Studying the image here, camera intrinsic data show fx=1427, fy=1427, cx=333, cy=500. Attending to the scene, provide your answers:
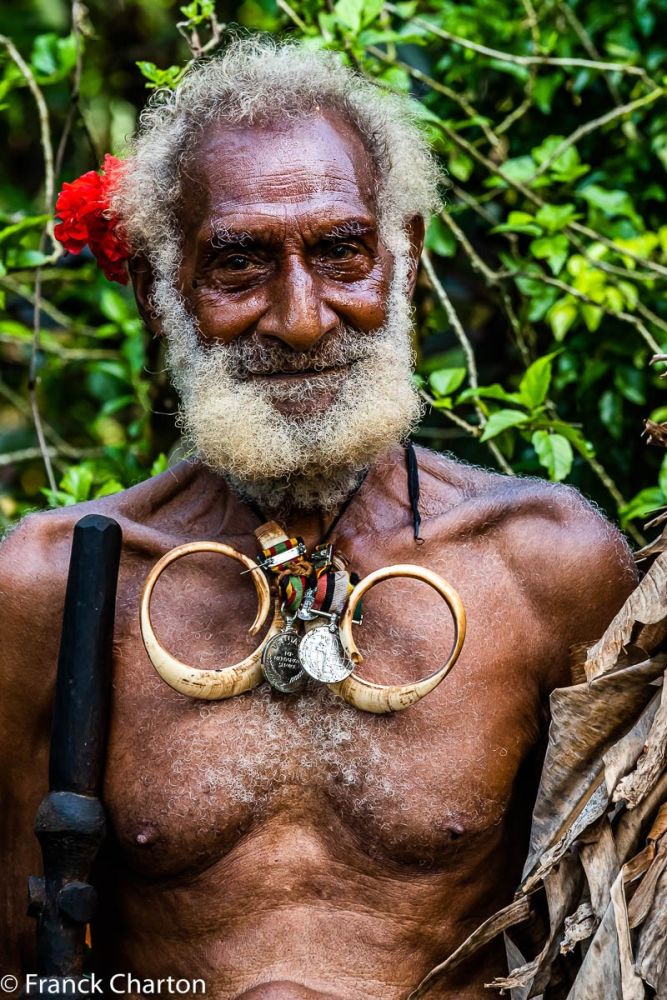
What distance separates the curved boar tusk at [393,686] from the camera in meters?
2.41

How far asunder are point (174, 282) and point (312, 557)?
2.03ft

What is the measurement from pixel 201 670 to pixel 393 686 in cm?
34

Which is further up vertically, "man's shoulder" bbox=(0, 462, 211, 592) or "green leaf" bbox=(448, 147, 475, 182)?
"green leaf" bbox=(448, 147, 475, 182)

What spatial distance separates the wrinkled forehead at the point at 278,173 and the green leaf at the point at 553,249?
41.3 inches

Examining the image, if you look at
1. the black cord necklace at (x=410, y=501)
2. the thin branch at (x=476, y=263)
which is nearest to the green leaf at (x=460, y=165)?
the thin branch at (x=476, y=263)

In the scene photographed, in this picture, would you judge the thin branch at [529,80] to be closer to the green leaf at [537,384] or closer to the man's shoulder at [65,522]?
the green leaf at [537,384]

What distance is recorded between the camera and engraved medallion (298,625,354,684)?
242 cm

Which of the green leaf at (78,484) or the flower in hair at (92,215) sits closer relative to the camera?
the flower in hair at (92,215)

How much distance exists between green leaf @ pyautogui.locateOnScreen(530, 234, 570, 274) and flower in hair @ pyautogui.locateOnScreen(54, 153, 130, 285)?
1207 millimetres

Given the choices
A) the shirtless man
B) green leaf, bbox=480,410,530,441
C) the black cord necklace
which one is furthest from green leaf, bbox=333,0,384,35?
the black cord necklace

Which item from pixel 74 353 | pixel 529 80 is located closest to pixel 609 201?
pixel 529 80

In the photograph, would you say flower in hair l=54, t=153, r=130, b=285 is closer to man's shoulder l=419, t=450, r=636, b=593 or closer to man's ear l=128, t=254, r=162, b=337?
man's ear l=128, t=254, r=162, b=337

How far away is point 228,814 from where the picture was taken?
2488mm

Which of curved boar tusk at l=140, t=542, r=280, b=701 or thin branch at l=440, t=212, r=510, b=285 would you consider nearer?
curved boar tusk at l=140, t=542, r=280, b=701
